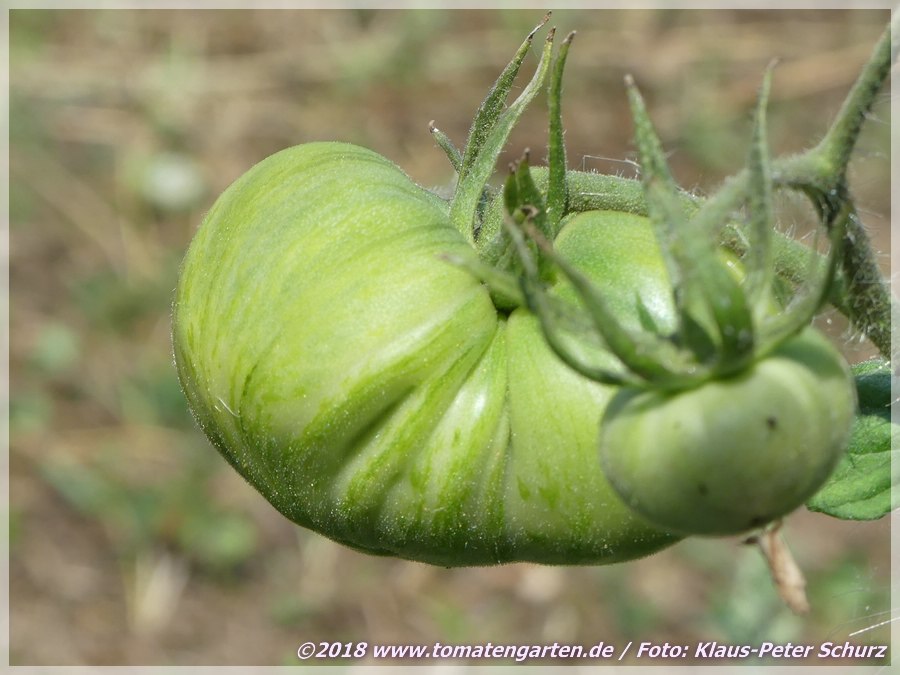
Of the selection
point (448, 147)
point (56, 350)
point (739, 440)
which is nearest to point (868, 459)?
point (739, 440)

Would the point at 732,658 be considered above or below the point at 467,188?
below

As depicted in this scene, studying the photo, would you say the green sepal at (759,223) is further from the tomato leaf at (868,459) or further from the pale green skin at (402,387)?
the tomato leaf at (868,459)

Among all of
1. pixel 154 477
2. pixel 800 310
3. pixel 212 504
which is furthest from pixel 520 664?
pixel 800 310

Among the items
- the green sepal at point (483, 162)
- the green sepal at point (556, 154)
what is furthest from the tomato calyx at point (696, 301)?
the green sepal at point (483, 162)

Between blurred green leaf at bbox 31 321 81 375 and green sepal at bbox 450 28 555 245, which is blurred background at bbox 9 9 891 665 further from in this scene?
green sepal at bbox 450 28 555 245

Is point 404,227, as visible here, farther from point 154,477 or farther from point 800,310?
point 154,477

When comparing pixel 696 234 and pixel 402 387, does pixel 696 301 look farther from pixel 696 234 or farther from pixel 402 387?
pixel 402 387

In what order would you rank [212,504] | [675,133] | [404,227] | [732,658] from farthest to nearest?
1. [675,133]
2. [212,504]
3. [732,658]
4. [404,227]
